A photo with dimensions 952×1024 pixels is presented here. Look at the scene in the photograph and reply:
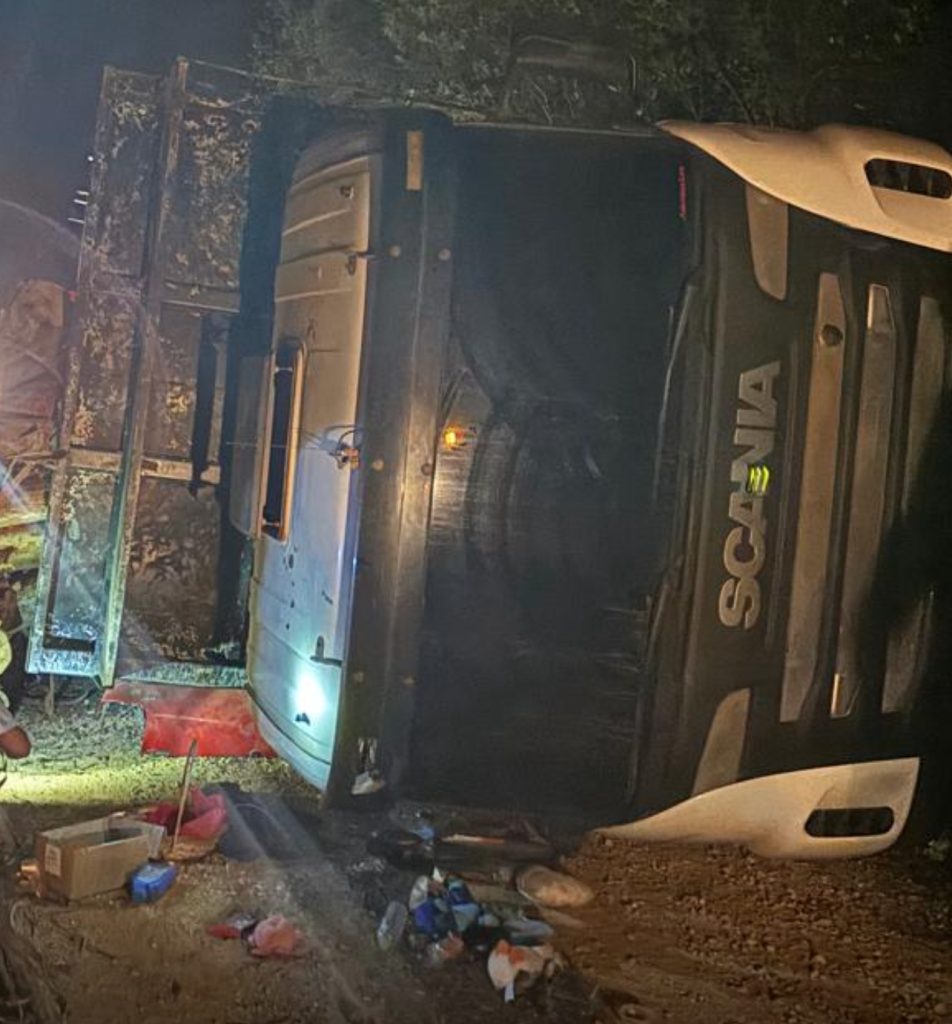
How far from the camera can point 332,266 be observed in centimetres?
319

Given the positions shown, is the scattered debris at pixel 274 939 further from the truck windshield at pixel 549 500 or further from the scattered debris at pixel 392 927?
the truck windshield at pixel 549 500

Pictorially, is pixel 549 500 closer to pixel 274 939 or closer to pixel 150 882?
pixel 274 939

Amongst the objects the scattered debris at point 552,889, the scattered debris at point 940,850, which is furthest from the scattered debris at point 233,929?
the scattered debris at point 940,850

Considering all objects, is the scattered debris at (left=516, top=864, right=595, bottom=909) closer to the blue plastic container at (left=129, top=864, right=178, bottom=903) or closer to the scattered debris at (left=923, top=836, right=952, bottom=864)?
the blue plastic container at (left=129, top=864, right=178, bottom=903)

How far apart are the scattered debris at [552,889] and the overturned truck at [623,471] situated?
0.61 metres

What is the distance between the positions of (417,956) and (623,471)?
1.49 metres

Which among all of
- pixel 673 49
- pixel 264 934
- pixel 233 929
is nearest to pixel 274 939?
pixel 264 934

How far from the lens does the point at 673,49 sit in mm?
6289

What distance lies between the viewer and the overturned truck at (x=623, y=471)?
2914mm

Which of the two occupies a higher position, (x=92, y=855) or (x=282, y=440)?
(x=282, y=440)

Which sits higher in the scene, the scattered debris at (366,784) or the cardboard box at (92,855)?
the scattered debris at (366,784)

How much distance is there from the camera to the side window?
3252 mm

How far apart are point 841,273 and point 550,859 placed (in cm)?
214

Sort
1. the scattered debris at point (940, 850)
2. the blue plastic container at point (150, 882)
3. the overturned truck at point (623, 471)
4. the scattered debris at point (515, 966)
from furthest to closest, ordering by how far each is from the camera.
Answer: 1. the scattered debris at point (940, 850)
2. the blue plastic container at point (150, 882)
3. the scattered debris at point (515, 966)
4. the overturned truck at point (623, 471)
